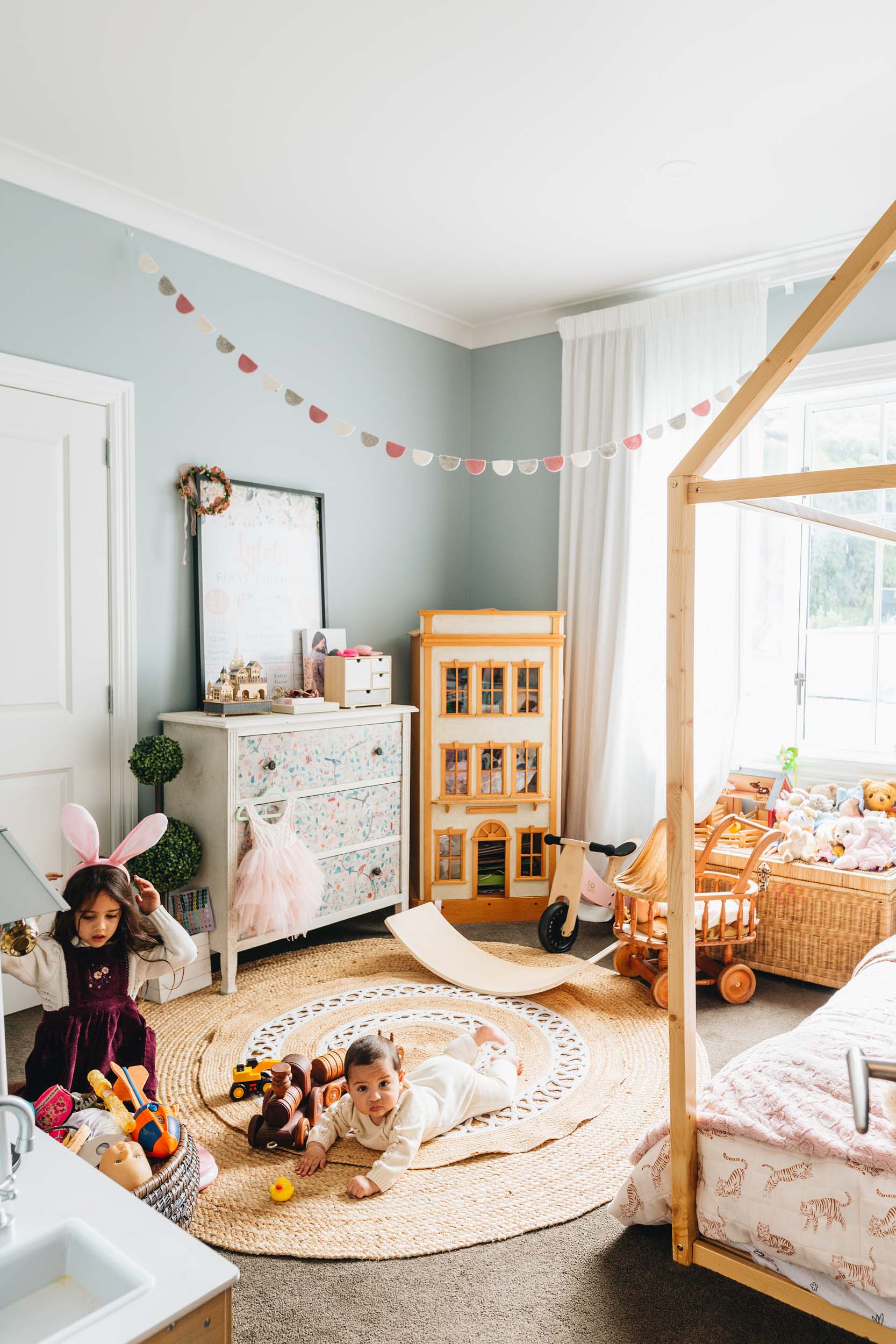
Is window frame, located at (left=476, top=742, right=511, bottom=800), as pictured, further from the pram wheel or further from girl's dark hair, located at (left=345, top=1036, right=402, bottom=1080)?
girl's dark hair, located at (left=345, top=1036, right=402, bottom=1080)

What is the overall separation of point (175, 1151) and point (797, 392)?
3435 millimetres

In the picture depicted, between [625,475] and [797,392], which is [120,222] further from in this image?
[797,392]

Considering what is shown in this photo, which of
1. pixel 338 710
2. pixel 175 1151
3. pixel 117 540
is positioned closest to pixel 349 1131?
pixel 175 1151

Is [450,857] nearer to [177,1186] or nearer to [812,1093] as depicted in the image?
[177,1186]

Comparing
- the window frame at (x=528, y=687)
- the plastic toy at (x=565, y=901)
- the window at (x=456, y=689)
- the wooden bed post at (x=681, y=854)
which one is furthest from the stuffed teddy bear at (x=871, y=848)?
the wooden bed post at (x=681, y=854)

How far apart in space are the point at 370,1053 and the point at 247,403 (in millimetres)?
2509

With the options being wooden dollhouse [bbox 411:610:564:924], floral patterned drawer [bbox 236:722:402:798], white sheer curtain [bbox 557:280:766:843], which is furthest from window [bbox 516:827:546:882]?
floral patterned drawer [bbox 236:722:402:798]

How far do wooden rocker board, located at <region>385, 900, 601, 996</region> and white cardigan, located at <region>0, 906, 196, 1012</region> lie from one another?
1.22m

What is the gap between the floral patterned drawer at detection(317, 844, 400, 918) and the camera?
3.52m

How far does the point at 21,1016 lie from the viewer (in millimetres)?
2977

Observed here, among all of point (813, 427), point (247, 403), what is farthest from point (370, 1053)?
point (813, 427)

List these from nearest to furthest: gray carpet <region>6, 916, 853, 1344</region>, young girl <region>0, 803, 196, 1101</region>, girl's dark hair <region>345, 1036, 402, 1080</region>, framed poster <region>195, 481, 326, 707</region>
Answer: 1. gray carpet <region>6, 916, 853, 1344</region>
2. young girl <region>0, 803, 196, 1101</region>
3. girl's dark hair <region>345, 1036, 402, 1080</region>
4. framed poster <region>195, 481, 326, 707</region>

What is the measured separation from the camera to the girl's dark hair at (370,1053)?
86.7 inches

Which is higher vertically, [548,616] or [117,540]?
[117,540]
